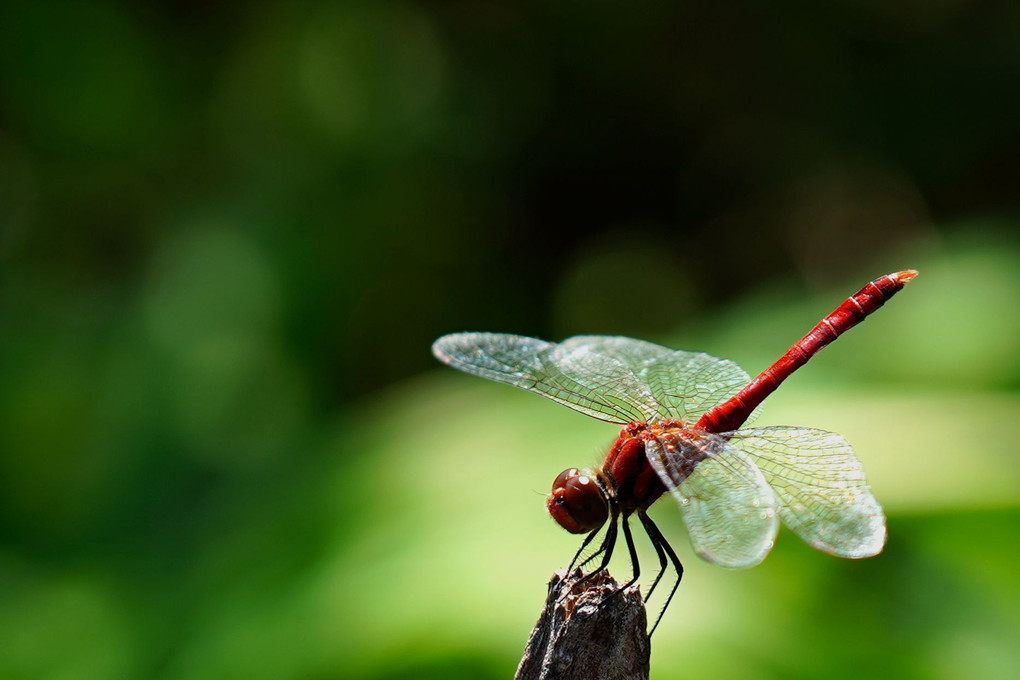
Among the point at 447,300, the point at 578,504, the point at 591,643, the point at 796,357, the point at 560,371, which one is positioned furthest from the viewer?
the point at 447,300

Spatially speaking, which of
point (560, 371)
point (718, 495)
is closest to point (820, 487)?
point (718, 495)

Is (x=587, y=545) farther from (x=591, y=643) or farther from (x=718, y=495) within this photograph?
(x=591, y=643)

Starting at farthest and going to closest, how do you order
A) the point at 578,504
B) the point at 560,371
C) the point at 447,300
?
1. the point at 447,300
2. the point at 560,371
3. the point at 578,504

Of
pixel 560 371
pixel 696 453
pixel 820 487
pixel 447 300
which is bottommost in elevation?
pixel 820 487

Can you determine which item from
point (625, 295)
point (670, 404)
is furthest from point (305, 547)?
point (625, 295)

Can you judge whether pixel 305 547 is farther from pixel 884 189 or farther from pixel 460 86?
pixel 884 189

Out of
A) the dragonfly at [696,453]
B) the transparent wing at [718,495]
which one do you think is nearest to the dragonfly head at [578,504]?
the dragonfly at [696,453]

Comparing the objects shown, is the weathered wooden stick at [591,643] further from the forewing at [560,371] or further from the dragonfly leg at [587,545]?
the forewing at [560,371]
